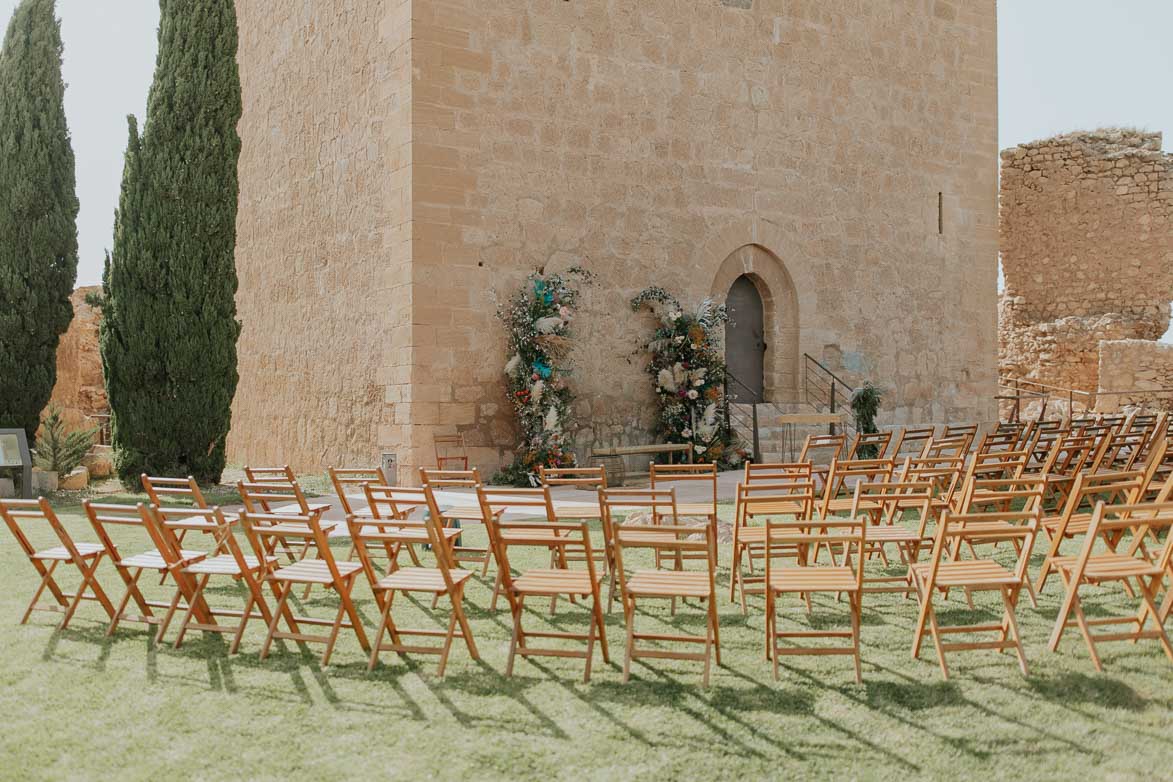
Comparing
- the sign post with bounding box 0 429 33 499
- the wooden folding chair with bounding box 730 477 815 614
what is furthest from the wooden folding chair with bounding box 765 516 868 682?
the sign post with bounding box 0 429 33 499

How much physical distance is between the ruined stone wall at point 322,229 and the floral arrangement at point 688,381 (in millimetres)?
3315

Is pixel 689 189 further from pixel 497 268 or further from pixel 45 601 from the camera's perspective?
pixel 45 601

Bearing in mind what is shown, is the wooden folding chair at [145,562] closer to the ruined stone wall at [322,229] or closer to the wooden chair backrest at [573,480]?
the wooden chair backrest at [573,480]

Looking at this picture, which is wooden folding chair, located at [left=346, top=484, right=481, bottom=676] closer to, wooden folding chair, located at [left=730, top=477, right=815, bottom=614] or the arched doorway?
wooden folding chair, located at [left=730, top=477, right=815, bottom=614]

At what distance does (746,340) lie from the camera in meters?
14.5

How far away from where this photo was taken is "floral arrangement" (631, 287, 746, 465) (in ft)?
41.1

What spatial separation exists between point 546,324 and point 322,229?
3.69 m

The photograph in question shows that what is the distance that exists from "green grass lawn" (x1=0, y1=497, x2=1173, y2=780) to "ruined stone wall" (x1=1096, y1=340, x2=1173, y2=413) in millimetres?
15553

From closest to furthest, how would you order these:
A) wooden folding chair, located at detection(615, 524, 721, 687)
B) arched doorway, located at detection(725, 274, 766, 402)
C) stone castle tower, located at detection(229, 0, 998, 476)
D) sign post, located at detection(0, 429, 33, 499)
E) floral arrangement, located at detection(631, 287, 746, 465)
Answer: wooden folding chair, located at detection(615, 524, 721, 687) → sign post, located at detection(0, 429, 33, 499) → stone castle tower, located at detection(229, 0, 998, 476) → floral arrangement, located at detection(631, 287, 746, 465) → arched doorway, located at detection(725, 274, 766, 402)

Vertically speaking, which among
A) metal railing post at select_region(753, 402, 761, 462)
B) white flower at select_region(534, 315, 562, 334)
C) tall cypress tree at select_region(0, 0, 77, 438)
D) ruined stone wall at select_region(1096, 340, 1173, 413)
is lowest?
metal railing post at select_region(753, 402, 761, 462)

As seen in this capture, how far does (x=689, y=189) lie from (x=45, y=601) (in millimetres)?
9793

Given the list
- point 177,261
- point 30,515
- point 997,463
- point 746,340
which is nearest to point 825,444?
point 997,463

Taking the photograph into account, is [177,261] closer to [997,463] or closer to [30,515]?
[30,515]

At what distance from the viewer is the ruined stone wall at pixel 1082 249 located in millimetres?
19797
